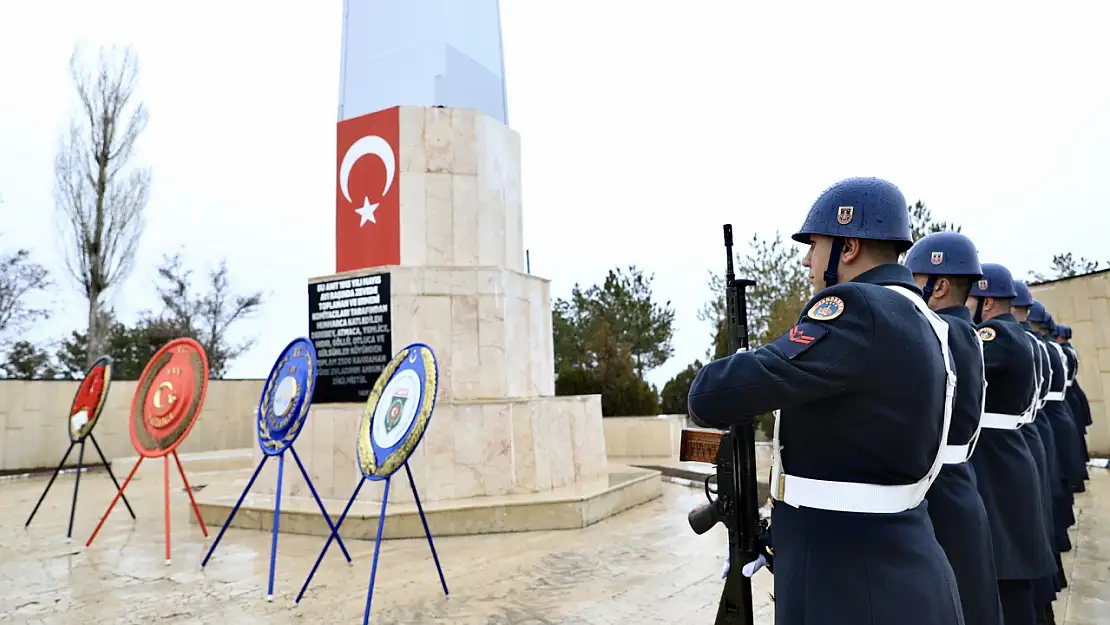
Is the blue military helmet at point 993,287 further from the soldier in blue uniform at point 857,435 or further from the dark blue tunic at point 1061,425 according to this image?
the soldier in blue uniform at point 857,435

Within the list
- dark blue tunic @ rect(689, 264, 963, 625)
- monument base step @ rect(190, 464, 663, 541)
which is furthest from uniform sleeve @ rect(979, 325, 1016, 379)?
monument base step @ rect(190, 464, 663, 541)

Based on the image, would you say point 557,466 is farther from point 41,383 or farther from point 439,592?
point 41,383

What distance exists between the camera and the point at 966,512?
8.07 ft

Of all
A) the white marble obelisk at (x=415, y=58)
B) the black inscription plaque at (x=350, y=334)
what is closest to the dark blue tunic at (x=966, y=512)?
the black inscription plaque at (x=350, y=334)

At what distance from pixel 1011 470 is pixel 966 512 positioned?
1007 millimetres

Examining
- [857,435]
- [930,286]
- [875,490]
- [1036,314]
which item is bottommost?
[875,490]

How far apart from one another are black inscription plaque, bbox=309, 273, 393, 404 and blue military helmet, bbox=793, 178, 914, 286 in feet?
18.7

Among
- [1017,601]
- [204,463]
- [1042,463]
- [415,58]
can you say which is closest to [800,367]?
[1017,601]

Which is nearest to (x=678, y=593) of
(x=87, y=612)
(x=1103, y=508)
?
(x=87, y=612)

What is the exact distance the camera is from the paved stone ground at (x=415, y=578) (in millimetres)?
3936

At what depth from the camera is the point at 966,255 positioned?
9.89 ft

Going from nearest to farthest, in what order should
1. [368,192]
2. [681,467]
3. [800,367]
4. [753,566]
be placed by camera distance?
[800,367]
[753,566]
[368,192]
[681,467]

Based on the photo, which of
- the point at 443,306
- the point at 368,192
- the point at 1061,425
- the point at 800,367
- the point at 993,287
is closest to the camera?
the point at 800,367

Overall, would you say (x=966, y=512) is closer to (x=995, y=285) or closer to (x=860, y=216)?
(x=860, y=216)
